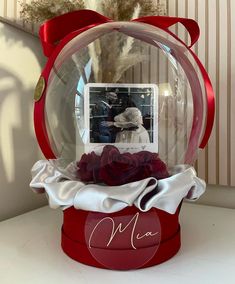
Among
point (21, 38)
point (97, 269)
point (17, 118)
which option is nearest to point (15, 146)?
point (17, 118)

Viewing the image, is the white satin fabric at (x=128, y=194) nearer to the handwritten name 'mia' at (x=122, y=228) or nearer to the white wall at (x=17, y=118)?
the handwritten name 'mia' at (x=122, y=228)

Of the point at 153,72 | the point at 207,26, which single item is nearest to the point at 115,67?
the point at 153,72

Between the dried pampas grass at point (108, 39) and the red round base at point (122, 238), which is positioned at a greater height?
the dried pampas grass at point (108, 39)

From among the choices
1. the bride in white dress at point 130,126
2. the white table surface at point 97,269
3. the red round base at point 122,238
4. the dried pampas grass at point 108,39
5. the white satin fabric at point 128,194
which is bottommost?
the white table surface at point 97,269

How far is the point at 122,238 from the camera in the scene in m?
0.42

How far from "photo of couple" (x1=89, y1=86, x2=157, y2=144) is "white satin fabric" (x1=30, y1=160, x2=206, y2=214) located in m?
0.07

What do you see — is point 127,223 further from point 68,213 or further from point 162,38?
point 162,38

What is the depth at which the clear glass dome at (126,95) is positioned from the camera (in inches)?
18.5

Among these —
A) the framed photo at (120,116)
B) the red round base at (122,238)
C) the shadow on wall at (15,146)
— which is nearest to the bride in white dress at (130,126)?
the framed photo at (120,116)

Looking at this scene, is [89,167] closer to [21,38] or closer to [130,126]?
[130,126]

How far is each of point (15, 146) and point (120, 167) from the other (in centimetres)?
30

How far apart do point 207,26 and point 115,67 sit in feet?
0.98

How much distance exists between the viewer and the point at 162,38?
0.52 m

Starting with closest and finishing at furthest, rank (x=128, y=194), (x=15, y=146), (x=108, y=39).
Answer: (x=128, y=194) → (x=108, y=39) → (x=15, y=146)
